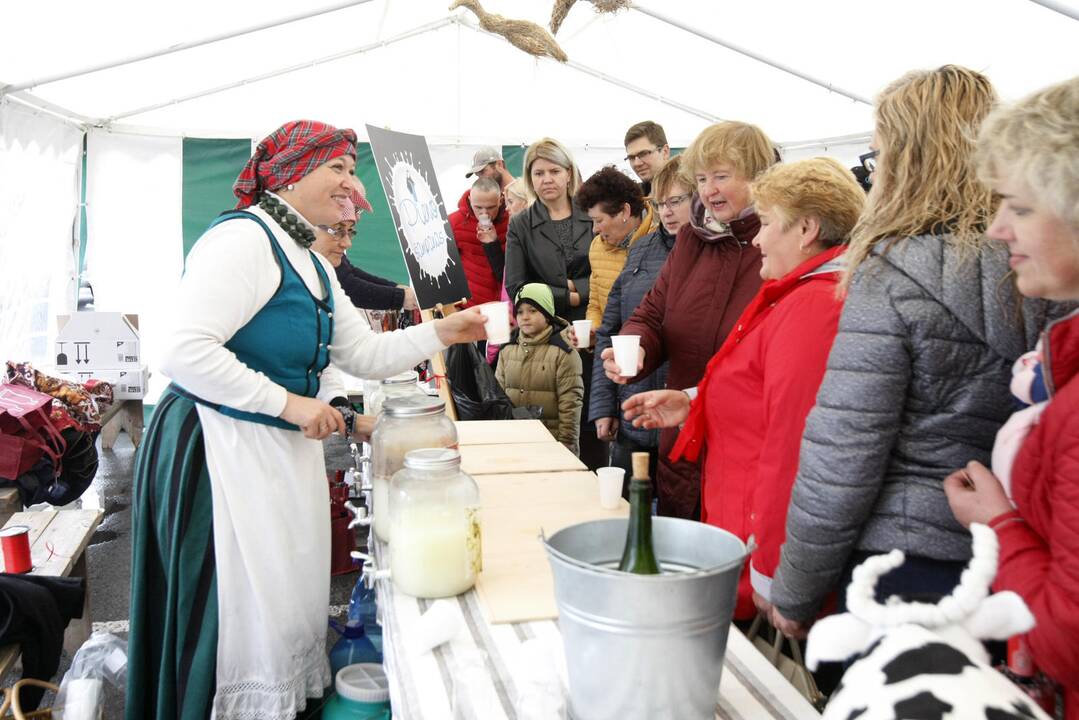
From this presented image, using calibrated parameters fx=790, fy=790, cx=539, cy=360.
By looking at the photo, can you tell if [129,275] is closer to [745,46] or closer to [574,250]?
[574,250]

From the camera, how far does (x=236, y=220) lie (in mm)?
2025

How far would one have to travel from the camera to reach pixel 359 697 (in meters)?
1.87

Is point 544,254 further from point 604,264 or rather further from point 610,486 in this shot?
point 610,486

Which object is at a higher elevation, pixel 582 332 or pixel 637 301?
pixel 637 301

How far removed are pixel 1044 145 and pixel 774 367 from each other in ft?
2.21

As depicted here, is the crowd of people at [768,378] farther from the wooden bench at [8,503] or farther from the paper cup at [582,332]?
the wooden bench at [8,503]

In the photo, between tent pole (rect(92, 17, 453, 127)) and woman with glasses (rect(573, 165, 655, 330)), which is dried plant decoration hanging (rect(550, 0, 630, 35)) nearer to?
tent pole (rect(92, 17, 453, 127))

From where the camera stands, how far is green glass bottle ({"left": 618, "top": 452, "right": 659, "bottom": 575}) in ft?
→ 3.30

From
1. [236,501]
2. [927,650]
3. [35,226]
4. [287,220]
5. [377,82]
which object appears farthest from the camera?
[377,82]

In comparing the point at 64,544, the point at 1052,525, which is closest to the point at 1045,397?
the point at 1052,525

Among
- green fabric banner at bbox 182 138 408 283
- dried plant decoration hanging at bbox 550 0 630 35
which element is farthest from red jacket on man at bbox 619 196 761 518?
green fabric banner at bbox 182 138 408 283

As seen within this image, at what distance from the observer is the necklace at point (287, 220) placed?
2125 mm

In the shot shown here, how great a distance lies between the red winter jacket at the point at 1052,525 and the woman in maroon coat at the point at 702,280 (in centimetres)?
132

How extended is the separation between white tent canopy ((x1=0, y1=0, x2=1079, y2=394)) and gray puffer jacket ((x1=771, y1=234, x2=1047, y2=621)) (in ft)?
14.8
